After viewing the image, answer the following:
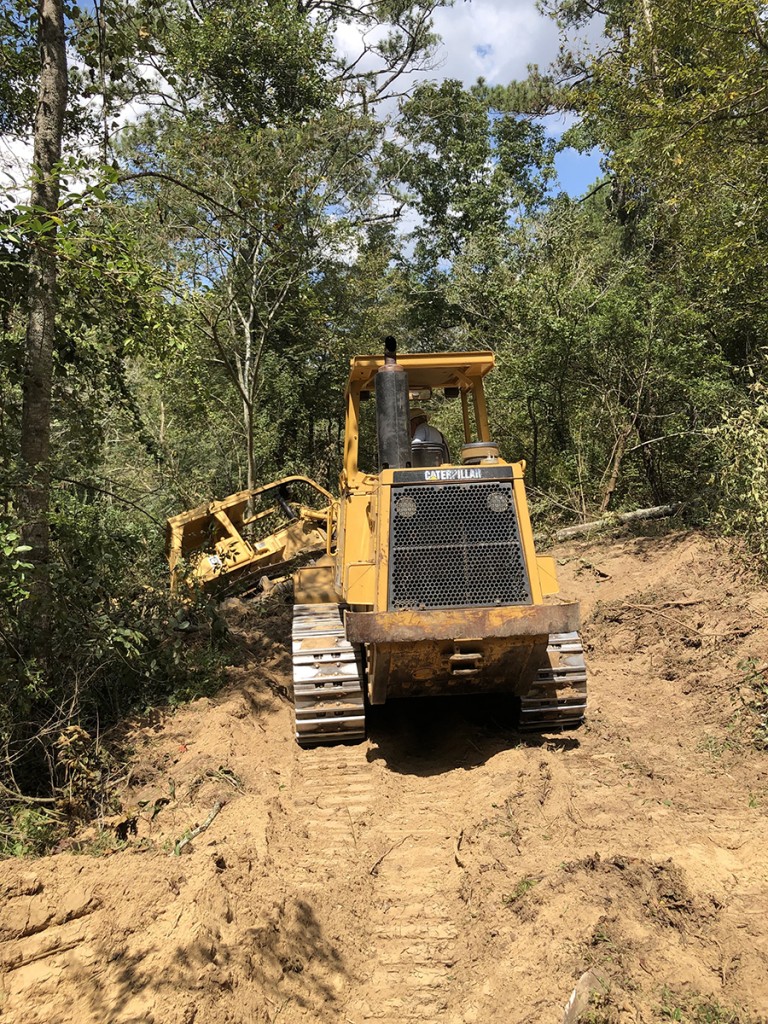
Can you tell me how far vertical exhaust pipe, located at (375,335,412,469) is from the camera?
5422mm

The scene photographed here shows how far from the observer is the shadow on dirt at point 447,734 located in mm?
5730

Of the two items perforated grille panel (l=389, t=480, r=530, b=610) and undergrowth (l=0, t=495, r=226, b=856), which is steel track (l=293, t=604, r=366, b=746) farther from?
undergrowth (l=0, t=495, r=226, b=856)

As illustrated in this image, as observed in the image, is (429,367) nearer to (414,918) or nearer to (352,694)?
(352,694)

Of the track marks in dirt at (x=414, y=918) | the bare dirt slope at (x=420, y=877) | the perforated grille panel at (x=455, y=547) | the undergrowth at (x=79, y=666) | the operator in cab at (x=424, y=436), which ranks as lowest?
the track marks in dirt at (x=414, y=918)

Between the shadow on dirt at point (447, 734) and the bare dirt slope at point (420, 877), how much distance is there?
27mm

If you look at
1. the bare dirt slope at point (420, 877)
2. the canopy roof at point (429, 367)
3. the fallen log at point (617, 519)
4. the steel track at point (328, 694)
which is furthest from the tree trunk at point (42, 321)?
the fallen log at point (617, 519)

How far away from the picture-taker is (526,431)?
16.4 m

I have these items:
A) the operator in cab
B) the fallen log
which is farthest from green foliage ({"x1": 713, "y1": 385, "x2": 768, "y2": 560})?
the operator in cab

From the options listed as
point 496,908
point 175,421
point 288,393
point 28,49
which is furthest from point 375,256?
point 496,908

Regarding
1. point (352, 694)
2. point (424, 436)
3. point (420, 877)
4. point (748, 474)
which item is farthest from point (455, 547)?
point (748, 474)

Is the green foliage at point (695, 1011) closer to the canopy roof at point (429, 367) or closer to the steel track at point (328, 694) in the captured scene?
the steel track at point (328, 694)

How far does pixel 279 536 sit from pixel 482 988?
807 centimetres

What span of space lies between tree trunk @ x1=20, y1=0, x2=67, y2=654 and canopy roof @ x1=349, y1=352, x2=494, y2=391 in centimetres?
241

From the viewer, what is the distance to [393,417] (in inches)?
215
